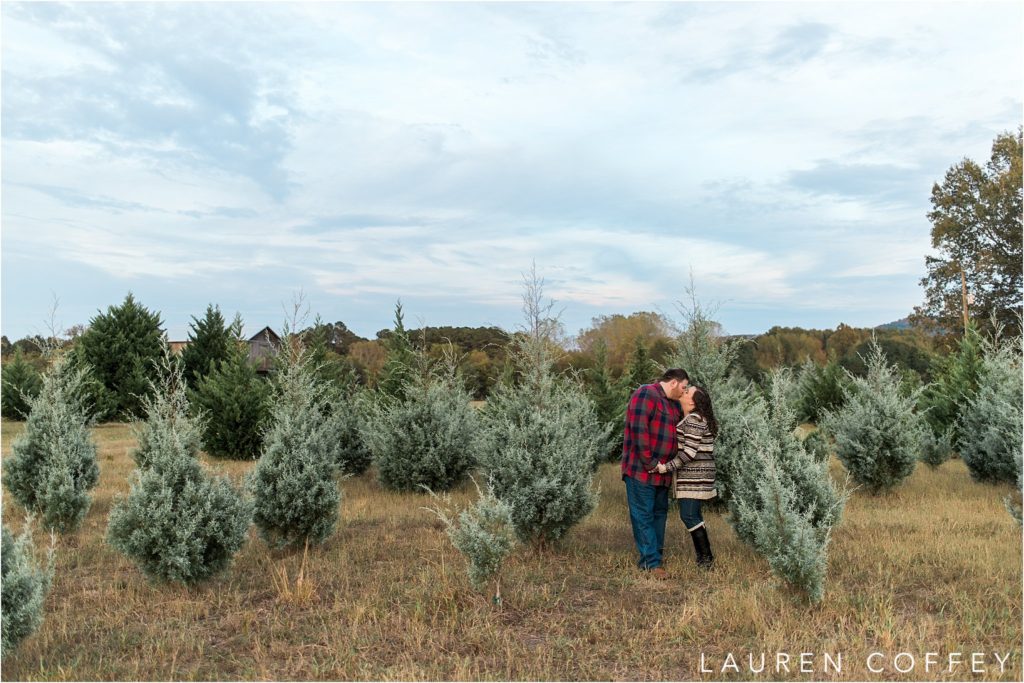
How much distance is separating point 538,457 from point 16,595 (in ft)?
15.3

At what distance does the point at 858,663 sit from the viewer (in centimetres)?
486

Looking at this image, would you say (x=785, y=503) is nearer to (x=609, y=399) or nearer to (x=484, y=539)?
(x=484, y=539)

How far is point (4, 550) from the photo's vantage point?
466 centimetres

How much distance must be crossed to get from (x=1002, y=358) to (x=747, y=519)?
8.33 meters

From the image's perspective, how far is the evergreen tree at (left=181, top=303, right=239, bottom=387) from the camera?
25625 millimetres

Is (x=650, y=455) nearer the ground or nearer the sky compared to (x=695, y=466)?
nearer the sky

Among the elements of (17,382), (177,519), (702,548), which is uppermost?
(17,382)

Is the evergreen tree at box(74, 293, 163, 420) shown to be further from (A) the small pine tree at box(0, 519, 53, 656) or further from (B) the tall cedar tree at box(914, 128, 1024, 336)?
(B) the tall cedar tree at box(914, 128, 1024, 336)

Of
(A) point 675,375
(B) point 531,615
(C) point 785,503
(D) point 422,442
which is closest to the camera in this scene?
(B) point 531,615

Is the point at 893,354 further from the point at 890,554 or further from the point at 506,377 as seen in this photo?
the point at 890,554

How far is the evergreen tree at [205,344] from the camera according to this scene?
1009 inches

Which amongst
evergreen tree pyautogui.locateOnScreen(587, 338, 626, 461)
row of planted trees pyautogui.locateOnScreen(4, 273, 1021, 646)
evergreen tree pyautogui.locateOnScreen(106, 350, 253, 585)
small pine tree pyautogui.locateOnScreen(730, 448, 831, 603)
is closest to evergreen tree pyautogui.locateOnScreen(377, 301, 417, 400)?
row of planted trees pyautogui.locateOnScreen(4, 273, 1021, 646)

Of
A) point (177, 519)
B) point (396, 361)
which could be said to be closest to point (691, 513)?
point (177, 519)

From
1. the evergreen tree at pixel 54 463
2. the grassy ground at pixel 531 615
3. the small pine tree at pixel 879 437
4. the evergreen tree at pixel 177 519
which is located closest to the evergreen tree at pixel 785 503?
the grassy ground at pixel 531 615
